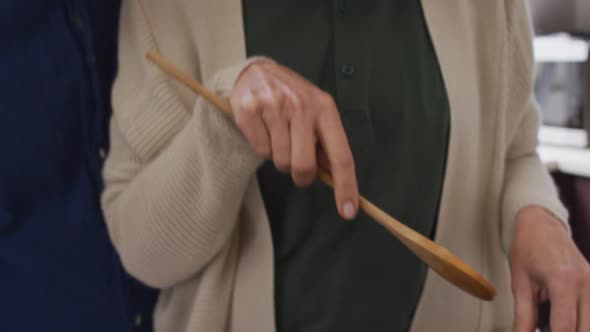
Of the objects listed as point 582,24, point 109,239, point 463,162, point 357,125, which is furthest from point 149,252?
point 582,24

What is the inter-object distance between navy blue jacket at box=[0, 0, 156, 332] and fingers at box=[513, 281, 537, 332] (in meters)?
0.42

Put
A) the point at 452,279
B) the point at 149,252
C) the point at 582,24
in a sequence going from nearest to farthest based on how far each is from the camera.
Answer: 1. the point at 452,279
2. the point at 149,252
3. the point at 582,24

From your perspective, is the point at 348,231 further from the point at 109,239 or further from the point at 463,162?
the point at 109,239

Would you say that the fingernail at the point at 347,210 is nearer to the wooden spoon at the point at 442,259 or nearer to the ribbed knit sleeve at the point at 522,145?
the wooden spoon at the point at 442,259

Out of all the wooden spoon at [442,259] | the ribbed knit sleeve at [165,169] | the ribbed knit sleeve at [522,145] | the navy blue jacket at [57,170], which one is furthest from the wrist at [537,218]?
the navy blue jacket at [57,170]

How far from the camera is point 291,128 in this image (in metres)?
0.36


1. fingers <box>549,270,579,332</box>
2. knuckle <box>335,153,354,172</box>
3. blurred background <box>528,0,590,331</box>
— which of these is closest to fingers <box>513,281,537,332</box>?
fingers <box>549,270,579,332</box>

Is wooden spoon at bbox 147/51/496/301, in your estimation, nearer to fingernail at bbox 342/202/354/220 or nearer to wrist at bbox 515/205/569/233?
fingernail at bbox 342/202/354/220

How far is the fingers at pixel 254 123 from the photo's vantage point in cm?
37

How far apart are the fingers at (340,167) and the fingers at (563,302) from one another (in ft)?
0.73

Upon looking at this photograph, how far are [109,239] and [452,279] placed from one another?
400 millimetres

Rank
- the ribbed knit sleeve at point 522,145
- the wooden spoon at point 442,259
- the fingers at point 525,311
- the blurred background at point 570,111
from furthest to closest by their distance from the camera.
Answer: the blurred background at point 570,111 < the ribbed knit sleeve at point 522,145 < the fingers at point 525,311 < the wooden spoon at point 442,259

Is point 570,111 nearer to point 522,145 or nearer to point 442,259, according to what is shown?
point 522,145

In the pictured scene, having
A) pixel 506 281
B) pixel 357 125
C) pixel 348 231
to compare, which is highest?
pixel 357 125
